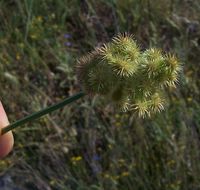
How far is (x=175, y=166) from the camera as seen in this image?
2.35m

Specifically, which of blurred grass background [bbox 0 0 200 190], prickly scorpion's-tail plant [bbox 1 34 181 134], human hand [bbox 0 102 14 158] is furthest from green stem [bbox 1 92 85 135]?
blurred grass background [bbox 0 0 200 190]

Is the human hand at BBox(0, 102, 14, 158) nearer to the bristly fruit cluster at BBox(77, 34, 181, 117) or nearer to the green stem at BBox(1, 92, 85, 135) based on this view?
the green stem at BBox(1, 92, 85, 135)

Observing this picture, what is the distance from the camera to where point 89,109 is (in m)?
2.63

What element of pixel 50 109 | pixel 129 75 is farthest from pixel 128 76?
pixel 50 109

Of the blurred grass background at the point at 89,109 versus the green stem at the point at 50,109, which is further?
the blurred grass background at the point at 89,109

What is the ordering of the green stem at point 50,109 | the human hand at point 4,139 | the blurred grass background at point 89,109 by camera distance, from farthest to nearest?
the blurred grass background at point 89,109, the human hand at point 4,139, the green stem at point 50,109

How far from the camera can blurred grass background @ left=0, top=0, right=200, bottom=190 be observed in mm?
2367

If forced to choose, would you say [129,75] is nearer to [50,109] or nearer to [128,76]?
[128,76]

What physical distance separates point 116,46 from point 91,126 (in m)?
1.71

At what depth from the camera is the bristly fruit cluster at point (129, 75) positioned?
86cm

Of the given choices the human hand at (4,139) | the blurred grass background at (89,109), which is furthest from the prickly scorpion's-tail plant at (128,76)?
the blurred grass background at (89,109)

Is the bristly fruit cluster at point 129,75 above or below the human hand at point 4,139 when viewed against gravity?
above

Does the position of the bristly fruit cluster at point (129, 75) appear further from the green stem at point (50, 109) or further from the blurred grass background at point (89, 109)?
the blurred grass background at point (89, 109)

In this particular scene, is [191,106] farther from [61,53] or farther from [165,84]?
[165,84]
